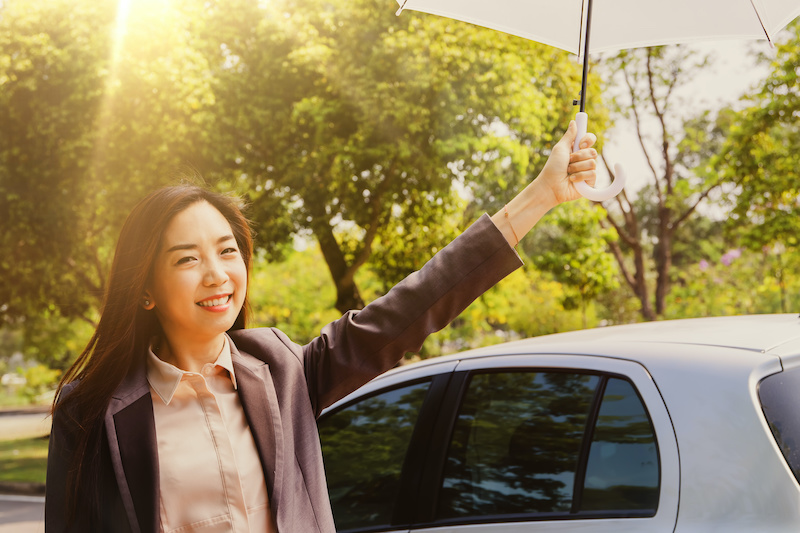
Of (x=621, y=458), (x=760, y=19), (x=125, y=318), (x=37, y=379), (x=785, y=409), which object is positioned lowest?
(x=621, y=458)

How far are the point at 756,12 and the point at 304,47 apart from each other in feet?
Answer: 29.6

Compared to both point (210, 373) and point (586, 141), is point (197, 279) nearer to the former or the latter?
point (210, 373)

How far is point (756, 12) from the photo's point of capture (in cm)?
200

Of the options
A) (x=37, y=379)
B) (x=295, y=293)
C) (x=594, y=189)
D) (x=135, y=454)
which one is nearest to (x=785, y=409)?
(x=594, y=189)

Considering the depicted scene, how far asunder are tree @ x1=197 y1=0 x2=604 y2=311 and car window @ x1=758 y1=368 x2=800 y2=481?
7753 mm

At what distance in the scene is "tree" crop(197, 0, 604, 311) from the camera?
372 inches

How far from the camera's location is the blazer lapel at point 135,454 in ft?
4.55

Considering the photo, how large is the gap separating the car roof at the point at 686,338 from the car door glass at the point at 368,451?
0.63 ft

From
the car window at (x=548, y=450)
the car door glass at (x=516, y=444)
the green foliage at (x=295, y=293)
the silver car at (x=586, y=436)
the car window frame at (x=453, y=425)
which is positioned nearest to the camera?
the silver car at (x=586, y=436)

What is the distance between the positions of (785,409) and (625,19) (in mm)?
1100

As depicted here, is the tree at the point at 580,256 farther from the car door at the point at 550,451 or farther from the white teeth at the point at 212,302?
the white teeth at the point at 212,302

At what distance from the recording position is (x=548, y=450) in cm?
241

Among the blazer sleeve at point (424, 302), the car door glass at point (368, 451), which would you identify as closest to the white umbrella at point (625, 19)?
the blazer sleeve at point (424, 302)

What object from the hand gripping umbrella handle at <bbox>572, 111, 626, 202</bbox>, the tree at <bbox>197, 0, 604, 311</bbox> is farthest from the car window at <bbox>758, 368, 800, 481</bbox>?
the tree at <bbox>197, 0, 604, 311</bbox>
